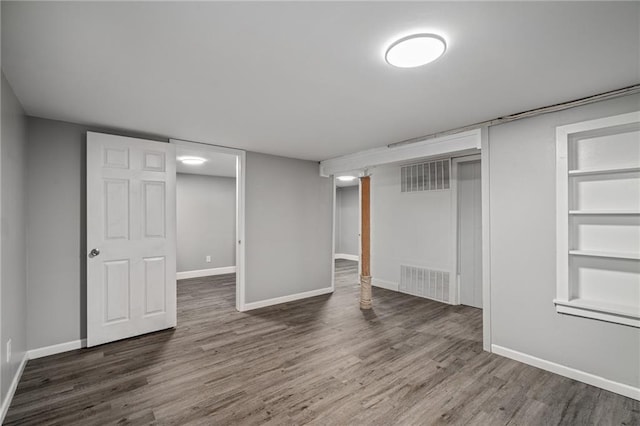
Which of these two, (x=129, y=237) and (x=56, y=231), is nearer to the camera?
(x=56, y=231)

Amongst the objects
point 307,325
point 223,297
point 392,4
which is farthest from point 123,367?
point 392,4

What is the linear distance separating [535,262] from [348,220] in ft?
23.3

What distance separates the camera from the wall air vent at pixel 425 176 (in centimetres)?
471

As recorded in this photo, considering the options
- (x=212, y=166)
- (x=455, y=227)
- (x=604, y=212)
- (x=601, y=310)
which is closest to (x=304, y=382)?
(x=601, y=310)

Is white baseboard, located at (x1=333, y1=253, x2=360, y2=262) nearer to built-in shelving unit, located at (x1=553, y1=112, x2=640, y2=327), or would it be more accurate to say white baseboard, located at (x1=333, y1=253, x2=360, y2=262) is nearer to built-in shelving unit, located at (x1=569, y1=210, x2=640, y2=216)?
built-in shelving unit, located at (x1=553, y1=112, x2=640, y2=327)

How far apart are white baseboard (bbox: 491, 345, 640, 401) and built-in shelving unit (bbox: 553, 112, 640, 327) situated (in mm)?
491

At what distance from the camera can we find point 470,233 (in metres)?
4.50

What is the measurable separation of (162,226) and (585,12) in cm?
395

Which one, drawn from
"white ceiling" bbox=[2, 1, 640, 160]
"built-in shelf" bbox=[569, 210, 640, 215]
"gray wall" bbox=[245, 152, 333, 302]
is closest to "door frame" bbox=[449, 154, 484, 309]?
"white ceiling" bbox=[2, 1, 640, 160]

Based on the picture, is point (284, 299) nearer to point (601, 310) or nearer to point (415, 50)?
point (601, 310)

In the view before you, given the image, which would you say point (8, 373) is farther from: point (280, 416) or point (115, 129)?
point (115, 129)

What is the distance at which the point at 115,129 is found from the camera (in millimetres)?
3262

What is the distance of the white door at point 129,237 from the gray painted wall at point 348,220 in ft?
21.5

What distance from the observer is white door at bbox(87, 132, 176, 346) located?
304 cm
